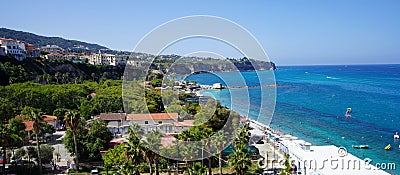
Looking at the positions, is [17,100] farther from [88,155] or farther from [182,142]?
[182,142]

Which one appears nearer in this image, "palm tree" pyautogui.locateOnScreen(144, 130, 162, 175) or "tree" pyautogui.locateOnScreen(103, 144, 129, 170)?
"palm tree" pyautogui.locateOnScreen(144, 130, 162, 175)

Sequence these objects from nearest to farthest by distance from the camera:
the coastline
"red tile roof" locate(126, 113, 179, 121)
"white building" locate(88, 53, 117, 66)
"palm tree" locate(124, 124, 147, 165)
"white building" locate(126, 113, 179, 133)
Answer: "palm tree" locate(124, 124, 147, 165) < the coastline < "white building" locate(126, 113, 179, 133) < "red tile roof" locate(126, 113, 179, 121) < "white building" locate(88, 53, 117, 66)

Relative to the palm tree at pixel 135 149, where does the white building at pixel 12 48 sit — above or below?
above

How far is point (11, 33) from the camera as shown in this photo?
180 metres

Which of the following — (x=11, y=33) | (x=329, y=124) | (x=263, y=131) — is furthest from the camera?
(x=11, y=33)

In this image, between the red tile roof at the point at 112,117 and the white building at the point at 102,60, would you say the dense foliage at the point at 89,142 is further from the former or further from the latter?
the white building at the point at 102,60

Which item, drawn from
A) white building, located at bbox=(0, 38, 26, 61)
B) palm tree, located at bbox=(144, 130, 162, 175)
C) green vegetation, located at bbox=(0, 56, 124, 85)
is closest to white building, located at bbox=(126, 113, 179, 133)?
palm tree, located at bbox=(144, 130, 162, 175)

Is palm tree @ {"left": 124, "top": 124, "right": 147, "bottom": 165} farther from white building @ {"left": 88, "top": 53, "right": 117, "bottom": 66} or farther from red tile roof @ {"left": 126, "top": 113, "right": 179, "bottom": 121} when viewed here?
white building @ {"left": 88, "top": 53, "right": 117, "bottom": 66}

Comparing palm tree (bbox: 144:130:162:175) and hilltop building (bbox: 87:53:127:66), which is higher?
hilltop building (bbox: 87:53:127:66)

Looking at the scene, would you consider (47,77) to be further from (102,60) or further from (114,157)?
(114,157)

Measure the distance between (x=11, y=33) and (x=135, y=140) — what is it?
7608 inches

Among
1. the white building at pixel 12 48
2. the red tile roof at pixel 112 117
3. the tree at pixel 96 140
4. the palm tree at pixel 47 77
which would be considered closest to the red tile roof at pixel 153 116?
the red tile roof at pixel 112 117

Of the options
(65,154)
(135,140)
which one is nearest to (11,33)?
(65,154)

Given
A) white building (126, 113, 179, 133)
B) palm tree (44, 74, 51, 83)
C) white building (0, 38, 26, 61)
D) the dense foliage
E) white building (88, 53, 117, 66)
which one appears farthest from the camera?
white building (88, 53, 117, 66)
